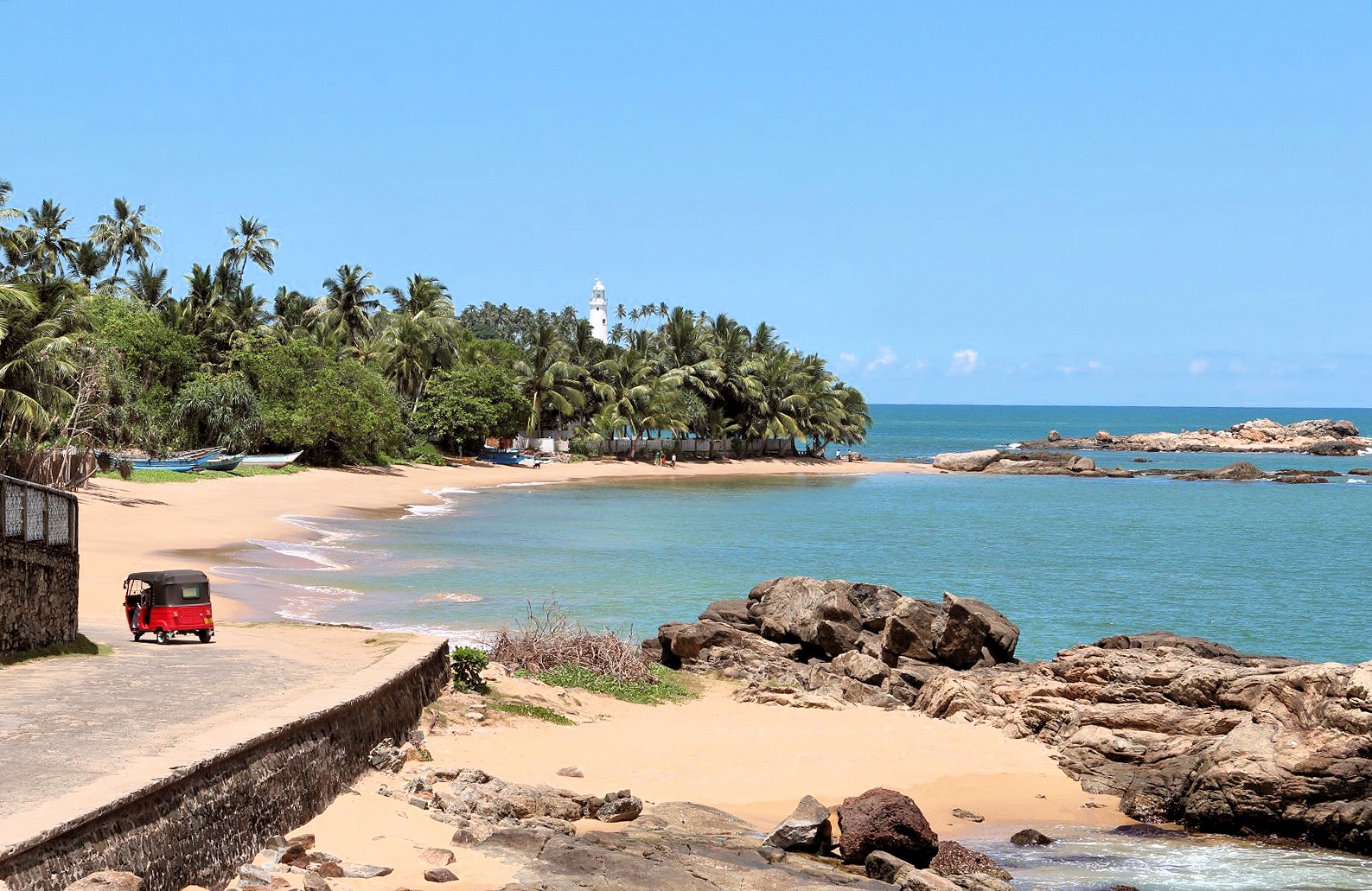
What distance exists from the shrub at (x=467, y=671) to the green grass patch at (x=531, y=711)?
43 centimetres

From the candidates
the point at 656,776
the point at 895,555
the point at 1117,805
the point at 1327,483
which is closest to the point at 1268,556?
the point at 895,555

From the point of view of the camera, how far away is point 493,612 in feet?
86.5

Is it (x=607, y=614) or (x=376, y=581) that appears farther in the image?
(x=376, y=581)

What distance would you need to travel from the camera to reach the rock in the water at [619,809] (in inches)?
472

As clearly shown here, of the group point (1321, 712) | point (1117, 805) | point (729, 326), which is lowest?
point (1117, 805)

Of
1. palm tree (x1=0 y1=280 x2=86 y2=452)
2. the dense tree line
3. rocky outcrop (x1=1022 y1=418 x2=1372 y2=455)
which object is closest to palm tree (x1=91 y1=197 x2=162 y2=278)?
the dense tree line

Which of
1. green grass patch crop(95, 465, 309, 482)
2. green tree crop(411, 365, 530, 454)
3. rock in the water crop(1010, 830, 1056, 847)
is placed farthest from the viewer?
green tree crop(411, 365, 530, 454)

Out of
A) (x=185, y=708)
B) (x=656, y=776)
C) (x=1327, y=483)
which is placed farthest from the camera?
(x=1327, y=483)

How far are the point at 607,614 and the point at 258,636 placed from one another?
10.6m

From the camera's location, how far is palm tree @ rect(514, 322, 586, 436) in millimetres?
82250

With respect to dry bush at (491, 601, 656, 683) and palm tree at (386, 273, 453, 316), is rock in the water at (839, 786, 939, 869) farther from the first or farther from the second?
palm tree at (386, 273, 453, 316)

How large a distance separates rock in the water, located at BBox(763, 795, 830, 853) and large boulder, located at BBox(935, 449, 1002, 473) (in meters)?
91.0

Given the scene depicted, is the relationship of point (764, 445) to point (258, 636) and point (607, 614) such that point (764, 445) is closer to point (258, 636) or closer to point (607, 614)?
point (607, 614)

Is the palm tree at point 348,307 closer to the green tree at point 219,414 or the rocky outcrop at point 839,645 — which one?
the green tree at point 219,414
